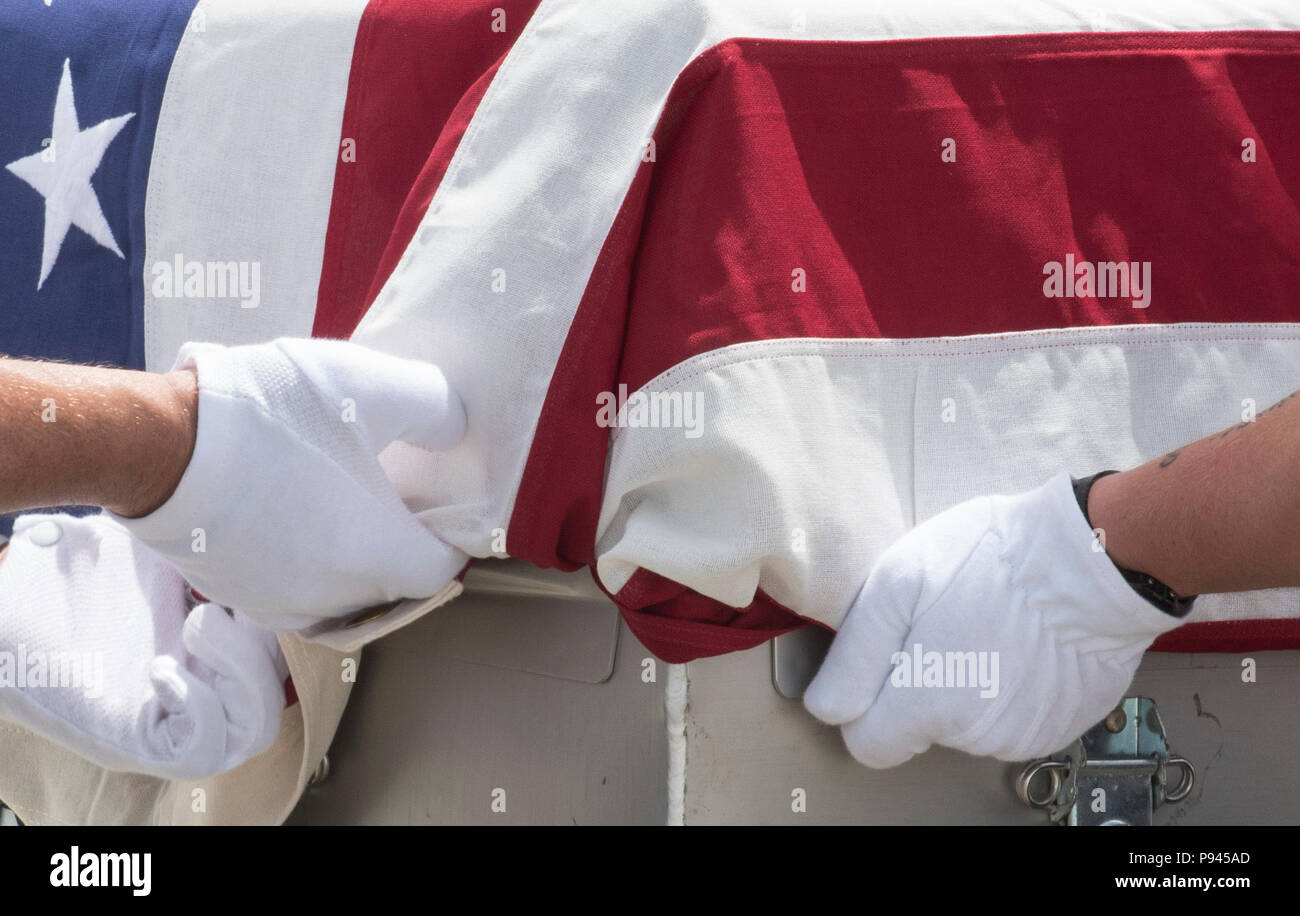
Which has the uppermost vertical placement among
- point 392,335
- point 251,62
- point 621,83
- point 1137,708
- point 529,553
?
point 251,62

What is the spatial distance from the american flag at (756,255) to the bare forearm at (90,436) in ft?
0.64

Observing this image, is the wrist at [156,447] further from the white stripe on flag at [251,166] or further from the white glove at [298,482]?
the white stripe on flag at [251,166]

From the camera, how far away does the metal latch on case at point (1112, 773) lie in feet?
3.37

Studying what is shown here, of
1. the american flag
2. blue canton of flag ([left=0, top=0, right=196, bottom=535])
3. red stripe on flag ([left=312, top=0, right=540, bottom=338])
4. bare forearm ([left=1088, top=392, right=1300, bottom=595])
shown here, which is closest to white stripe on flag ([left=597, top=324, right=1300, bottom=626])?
Result: the american flag

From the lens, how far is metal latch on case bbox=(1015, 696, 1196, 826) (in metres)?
1.03

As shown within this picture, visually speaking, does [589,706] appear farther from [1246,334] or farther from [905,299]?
[1246,334]

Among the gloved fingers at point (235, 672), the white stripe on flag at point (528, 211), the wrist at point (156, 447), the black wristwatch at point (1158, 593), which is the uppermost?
the white stripe on flag at point (528, 211)

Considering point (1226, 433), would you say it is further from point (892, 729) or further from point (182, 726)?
point (182, 726)

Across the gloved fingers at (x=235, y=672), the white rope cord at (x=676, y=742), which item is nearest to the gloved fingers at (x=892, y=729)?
the white rope cord at (x=676, y=742)

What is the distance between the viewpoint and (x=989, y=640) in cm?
94

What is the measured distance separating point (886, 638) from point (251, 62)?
2.45ft

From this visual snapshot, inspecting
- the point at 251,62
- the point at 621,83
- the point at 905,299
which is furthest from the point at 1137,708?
the point at 251,62

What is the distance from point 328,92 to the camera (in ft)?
3.71

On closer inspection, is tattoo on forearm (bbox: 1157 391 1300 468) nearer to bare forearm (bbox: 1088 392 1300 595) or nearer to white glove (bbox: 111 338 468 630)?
bare forearm (bbox: 1088 392 1300 595)
